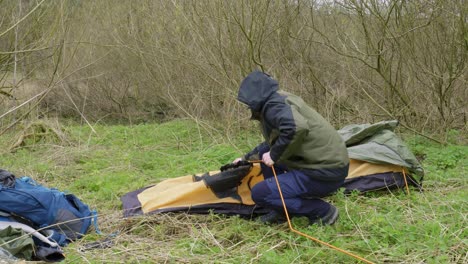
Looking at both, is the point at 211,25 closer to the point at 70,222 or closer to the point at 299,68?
the point at 299,68


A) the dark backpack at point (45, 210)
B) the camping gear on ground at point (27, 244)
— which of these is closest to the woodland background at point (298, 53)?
the dark backpack at point (45, 210)

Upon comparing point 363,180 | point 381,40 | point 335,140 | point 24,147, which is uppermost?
point 381,40

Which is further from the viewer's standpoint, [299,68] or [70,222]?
[299,68]

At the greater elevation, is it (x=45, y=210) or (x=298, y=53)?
(x=298, y=53)

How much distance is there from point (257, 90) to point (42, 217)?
2004mm

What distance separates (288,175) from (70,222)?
6.04 ft

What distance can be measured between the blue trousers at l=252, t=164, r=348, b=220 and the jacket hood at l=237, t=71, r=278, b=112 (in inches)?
24.3

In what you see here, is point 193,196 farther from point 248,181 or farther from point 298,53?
point 298,53

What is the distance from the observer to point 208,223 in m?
4.14

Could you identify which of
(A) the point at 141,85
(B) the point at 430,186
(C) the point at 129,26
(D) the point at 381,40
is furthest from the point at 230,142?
(A) the point at 141,85

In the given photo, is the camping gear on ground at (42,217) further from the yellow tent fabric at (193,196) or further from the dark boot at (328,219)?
the dark boot at (328,219)

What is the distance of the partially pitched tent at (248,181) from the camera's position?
432 cm

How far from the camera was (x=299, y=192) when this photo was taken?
383cm

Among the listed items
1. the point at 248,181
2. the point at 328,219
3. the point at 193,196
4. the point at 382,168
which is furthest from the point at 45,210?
the point at 382,168
